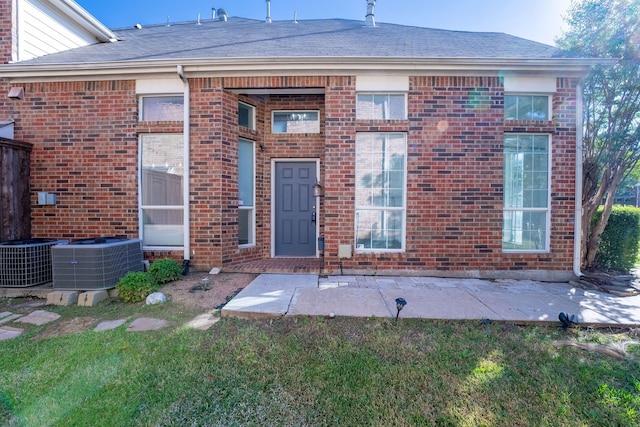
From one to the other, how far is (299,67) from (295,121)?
4.30 ft

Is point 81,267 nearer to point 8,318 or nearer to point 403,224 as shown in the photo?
point 8,318

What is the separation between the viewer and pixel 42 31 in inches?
233

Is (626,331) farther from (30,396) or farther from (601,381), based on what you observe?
(30,396)

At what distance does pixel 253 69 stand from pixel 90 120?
3.24 m

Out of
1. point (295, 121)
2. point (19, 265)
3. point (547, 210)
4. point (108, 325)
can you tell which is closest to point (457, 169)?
point (547, 210)

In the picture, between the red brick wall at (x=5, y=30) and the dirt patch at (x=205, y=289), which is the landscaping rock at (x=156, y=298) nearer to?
the dirt patch at (x=205, y=289)

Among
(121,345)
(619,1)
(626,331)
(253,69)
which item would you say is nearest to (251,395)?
(121,345)

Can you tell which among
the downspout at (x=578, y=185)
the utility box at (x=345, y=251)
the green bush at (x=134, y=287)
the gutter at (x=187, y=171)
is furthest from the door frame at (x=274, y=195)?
the downspout at (x=578, y=185)

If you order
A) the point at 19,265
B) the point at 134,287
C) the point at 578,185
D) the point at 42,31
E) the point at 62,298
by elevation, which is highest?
the point at 42,31

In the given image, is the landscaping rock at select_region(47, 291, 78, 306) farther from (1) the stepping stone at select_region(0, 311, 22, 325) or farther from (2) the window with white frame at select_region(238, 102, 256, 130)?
(2) the window with white frame at select_region(238, 102, 256, 130)

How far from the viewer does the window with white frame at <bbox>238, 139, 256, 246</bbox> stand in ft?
18.7

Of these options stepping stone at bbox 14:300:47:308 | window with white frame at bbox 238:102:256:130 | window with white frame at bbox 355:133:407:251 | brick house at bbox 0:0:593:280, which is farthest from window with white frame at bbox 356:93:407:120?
stepping stone at bbox 14:300:47:308

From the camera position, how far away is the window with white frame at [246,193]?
18.7ft

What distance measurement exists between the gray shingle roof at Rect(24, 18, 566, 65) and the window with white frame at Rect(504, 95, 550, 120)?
66 cm
